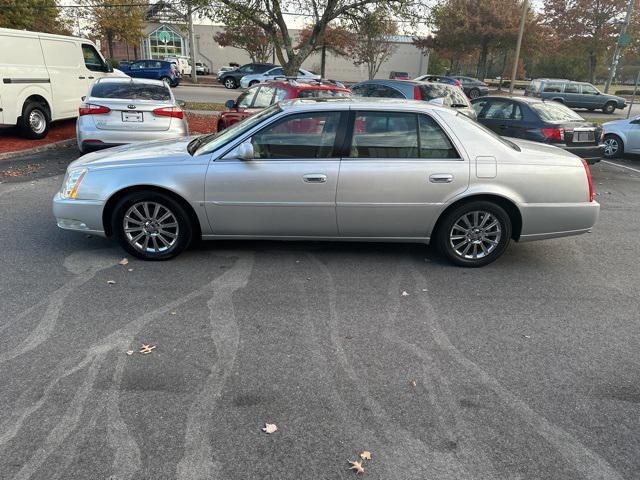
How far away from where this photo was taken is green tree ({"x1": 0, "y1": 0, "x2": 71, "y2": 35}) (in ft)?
90.9

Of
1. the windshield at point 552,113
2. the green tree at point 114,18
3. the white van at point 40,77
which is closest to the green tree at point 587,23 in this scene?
the green tree at point 114,18

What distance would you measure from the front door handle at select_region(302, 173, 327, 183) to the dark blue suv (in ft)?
100

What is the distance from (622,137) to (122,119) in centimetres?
1104

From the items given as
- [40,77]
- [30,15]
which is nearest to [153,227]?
[40,77]

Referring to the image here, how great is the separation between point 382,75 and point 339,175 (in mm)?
52839

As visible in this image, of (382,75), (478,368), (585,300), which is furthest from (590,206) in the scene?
(382,75)

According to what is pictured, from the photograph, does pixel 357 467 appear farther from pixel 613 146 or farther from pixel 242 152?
pixel 613 146

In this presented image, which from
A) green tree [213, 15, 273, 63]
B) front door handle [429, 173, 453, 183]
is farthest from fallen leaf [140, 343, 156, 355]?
green tree [213, 15, 273, 63]

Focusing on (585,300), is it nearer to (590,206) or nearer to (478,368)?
(590,206)

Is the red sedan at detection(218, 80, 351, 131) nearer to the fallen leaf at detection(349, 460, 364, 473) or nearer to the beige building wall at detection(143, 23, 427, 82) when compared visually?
the fallen leaf at detection(349, 460, 364, 473)

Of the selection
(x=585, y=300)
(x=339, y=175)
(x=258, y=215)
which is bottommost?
(x=585, y=300)

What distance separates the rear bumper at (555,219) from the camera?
485 cm

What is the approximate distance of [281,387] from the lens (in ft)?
10.1

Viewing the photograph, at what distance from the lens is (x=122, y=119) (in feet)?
28.1
